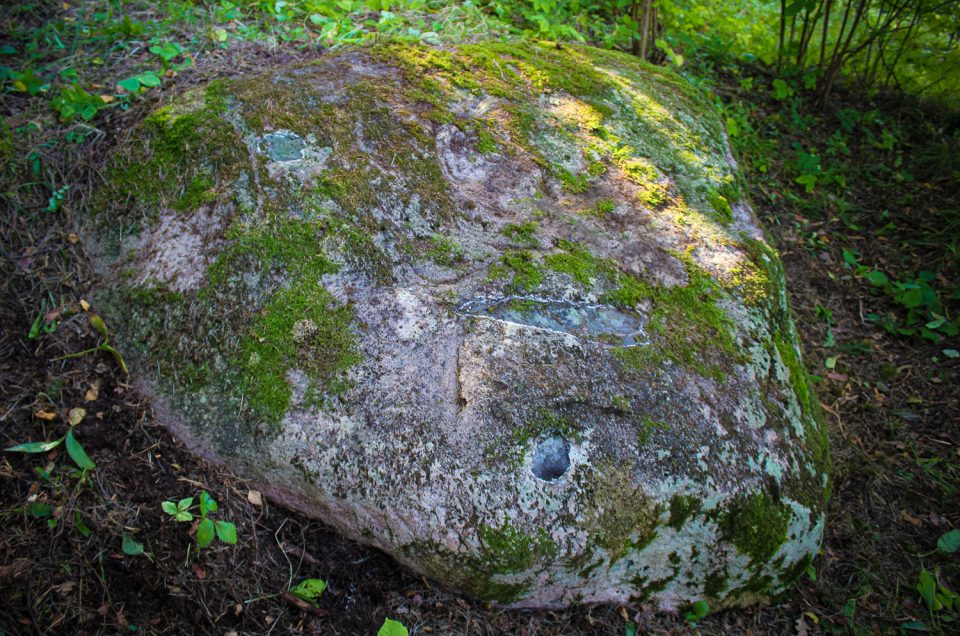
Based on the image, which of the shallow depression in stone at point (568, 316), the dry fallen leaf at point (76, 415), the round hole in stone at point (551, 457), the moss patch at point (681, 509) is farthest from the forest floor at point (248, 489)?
the shallow depression in stone at point (568, 316)

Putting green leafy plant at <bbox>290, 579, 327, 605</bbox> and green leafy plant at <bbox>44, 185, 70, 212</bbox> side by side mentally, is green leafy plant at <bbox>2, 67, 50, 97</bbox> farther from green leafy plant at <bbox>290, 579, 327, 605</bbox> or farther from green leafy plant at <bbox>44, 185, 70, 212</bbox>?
green leafy plant at <bbox>290, 579, 327, 605</bbox>

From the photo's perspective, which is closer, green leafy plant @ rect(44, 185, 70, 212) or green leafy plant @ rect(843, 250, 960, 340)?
green leafy plant @ rect(44, 185, 70, 212)

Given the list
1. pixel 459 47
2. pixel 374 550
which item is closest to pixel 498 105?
pixel 459 47

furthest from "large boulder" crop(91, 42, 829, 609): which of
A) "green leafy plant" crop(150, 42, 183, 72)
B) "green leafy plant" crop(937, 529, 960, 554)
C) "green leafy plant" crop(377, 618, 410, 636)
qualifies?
"green leafy plant" crop(937, 529, 960, 554)

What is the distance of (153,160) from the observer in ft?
8.91

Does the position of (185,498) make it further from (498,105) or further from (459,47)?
(459,47)

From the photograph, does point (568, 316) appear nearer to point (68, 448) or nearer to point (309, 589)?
point (309, 589)

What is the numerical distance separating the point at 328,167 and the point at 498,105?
3.71ft

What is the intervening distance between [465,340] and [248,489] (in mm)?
1054

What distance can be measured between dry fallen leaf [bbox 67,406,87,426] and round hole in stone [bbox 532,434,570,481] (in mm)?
1850

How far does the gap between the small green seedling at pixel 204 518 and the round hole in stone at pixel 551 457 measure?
1159mm

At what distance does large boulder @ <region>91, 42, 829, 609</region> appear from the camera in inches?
85.3

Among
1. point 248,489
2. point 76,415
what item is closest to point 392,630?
point 248,489

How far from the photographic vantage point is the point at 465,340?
2.35 m
